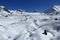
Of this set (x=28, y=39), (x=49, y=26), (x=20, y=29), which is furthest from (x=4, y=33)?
(x=49, y=26)

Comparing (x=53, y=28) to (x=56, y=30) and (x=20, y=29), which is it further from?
(x=20, y=29)

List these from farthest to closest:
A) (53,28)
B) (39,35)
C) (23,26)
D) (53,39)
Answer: (23,26)
(53,28)
(39,35)
(53,39)

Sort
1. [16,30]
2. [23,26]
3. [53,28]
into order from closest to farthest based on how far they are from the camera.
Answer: [53,28] < [16,30] < [23,26]

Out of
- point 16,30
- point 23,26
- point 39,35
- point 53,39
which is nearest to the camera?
point 53,39

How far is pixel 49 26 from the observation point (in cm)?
1093

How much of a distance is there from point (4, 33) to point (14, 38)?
1.15 m

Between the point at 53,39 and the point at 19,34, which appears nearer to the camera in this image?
the point at 53,39

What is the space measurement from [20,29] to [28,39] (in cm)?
250

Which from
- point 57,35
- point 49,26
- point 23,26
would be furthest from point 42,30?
point 23,26

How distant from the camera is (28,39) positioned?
31.1ft

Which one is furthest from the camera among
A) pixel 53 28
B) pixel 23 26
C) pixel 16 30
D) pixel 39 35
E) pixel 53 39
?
pixel 23 26

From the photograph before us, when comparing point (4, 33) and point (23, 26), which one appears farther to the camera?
point (23, 26)

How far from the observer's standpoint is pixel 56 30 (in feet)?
33.3

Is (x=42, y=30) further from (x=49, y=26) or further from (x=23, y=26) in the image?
(x=23, y=26)
